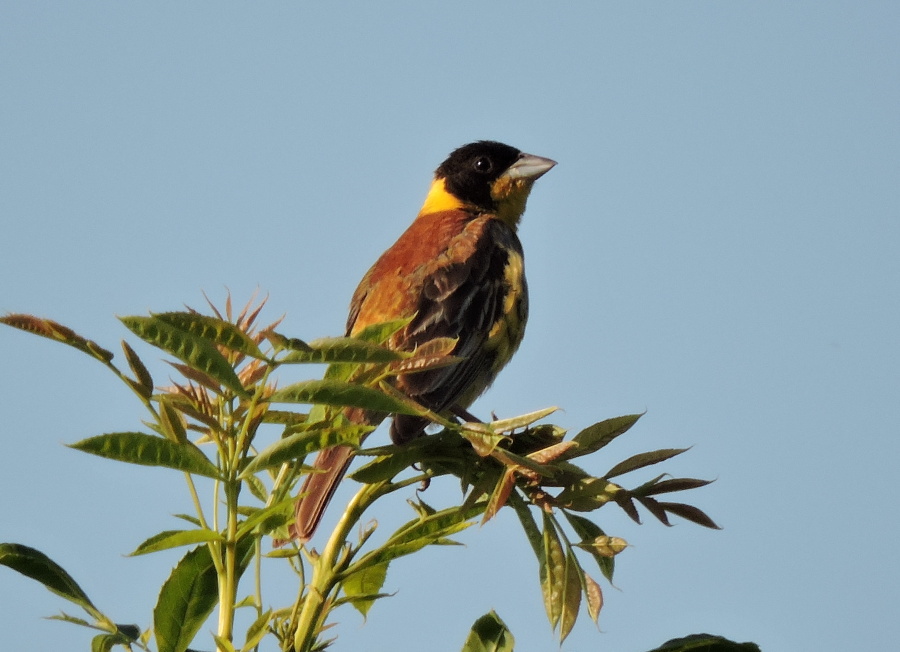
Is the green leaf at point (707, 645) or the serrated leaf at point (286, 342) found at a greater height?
the serrated leaf at point (286, 342)

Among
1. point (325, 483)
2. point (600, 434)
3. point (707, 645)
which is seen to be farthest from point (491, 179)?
point (707, 645)

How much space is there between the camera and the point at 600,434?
1.95 metres

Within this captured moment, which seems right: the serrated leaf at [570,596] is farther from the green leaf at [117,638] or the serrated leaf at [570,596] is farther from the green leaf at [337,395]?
the green leaf at [117,638]

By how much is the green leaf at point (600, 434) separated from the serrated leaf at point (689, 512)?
0.50ft

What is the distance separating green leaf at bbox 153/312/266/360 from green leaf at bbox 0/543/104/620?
47 cm

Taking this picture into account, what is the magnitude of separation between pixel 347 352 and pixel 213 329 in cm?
19

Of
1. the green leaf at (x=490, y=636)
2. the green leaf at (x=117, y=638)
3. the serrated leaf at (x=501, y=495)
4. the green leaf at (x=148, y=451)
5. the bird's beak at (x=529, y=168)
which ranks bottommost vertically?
the green leaf at (x=490, y=636)

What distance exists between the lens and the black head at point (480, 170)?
625cm

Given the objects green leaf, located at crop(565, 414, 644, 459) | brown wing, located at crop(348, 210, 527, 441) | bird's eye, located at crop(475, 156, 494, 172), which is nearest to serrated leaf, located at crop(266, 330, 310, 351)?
green leaf, located at crop(565, 414, 644, 459)

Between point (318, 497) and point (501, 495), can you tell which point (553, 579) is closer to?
point (501, 495)

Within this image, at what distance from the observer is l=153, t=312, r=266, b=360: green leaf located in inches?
58.4

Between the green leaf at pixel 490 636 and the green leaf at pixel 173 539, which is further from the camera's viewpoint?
the green leaf at pixel 490 636

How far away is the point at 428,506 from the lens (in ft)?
7.07

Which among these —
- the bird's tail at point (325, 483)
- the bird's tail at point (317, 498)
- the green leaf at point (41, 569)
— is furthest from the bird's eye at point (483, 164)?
the green leaf at point (41, 569)
